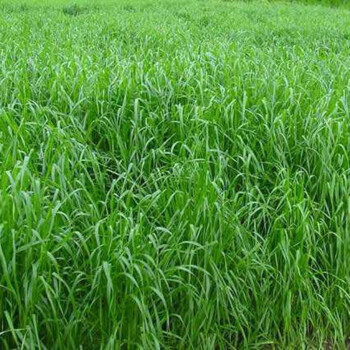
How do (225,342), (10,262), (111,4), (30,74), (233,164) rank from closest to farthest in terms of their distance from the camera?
1. (10,262)
2. (225,342)
3. (233,164)
4. (30,74)
5. (111,4)

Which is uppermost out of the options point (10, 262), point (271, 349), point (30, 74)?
point (30, 74)

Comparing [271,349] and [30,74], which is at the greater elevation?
[30,74]

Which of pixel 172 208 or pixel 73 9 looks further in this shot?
pixel 73 9

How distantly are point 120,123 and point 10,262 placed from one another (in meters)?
1.38

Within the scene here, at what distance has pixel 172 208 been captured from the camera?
263 cm

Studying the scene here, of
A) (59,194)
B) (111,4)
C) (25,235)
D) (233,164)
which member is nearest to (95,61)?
(233,164)

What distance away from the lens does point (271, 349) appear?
102 inches

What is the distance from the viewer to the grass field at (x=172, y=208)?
2.20 meters

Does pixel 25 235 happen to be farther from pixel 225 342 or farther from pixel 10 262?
pixel 225 342

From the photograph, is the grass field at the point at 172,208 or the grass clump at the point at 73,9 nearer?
the grass field at the point at 172,208

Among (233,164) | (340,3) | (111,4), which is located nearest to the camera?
(233,164)

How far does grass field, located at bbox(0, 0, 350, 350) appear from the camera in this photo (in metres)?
2.20

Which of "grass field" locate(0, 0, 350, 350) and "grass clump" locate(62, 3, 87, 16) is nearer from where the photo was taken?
"grass field" locate(0, 0, 350, 350)

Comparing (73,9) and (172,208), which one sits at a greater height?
(73,9)
